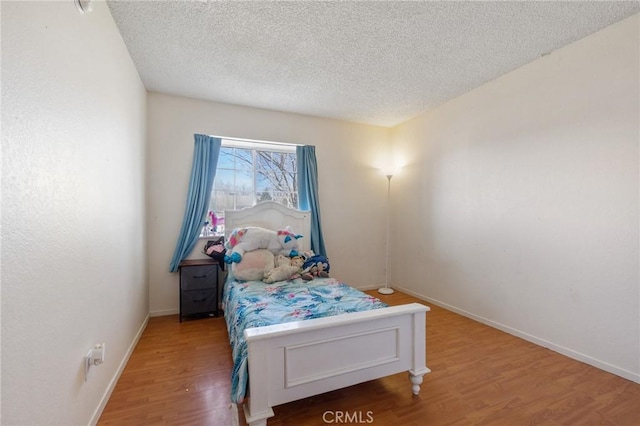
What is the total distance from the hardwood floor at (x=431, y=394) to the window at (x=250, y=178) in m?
1.79

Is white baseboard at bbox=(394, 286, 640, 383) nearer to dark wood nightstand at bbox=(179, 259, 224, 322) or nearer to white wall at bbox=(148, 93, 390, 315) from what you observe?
white wall at bbox=(148, 93, 390, 315)

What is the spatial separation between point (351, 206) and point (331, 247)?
2.37 feet

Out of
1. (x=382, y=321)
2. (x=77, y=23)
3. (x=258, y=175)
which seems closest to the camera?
(x=77, y=23)

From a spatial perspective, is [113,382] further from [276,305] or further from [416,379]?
[416,379]

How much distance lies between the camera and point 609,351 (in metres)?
2.12

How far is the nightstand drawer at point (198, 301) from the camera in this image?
3098 millimetres

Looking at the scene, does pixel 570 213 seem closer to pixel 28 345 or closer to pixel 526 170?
pixel 526 170

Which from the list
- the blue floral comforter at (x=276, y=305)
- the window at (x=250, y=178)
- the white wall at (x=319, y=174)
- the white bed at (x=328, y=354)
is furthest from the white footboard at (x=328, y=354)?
the window at (x=250, y=178)

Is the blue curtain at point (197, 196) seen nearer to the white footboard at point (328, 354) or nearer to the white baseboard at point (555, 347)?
the white footboard at point (328, 354)

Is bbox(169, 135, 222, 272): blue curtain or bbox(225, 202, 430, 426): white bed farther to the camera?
bbox(169, 135, 222, 272): blue curtain

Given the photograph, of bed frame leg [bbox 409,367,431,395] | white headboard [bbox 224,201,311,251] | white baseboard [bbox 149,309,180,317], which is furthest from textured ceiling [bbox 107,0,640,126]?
white baseboard [bbox 149,309,180,317]

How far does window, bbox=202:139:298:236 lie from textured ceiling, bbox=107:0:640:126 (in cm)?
75

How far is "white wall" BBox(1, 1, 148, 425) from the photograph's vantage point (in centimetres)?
93

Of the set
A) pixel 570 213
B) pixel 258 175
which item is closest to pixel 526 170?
pixel 570 213
